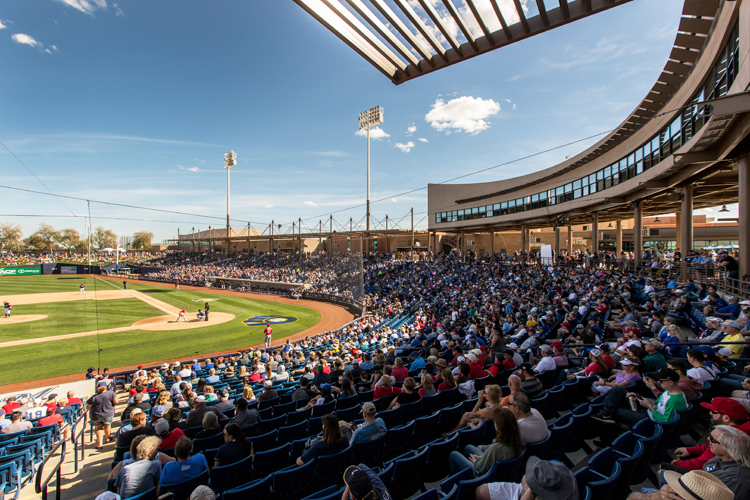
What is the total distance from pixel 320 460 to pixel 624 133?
2264 centimetres

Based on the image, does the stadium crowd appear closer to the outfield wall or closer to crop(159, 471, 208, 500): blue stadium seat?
crop(159, 471, 208, 500): blue stadium seat

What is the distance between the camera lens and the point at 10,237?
281 feet

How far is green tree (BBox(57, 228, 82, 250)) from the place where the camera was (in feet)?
296

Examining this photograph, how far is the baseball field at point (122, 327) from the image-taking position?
16812 mm

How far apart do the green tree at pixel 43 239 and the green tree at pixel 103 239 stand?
1091 centimetres

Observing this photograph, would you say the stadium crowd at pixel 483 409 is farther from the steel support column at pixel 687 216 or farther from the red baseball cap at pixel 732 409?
the steel support column at pixel 687 216

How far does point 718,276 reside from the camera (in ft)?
43.8

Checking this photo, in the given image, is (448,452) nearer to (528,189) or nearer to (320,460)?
(320,460)

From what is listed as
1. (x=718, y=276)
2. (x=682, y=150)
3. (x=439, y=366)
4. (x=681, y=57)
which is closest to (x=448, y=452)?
Answer: (x=439, y=366)

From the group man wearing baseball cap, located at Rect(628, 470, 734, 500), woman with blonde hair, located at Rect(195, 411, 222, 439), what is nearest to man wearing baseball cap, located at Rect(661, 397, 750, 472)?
man wearing baseball cap, located at Rect(628, 470, 734, 500)

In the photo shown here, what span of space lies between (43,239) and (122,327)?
94.4 meters

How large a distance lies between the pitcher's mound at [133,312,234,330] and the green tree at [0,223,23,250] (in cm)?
9478

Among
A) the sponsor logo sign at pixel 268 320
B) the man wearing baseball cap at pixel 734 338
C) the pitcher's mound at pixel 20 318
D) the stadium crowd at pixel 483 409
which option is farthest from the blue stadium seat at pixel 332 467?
the pitcher's mound at pixel 20 318

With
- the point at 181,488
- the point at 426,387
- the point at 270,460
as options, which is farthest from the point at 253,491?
the point at 426,387
